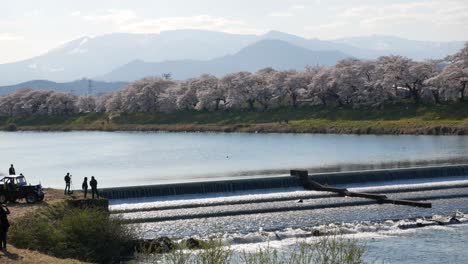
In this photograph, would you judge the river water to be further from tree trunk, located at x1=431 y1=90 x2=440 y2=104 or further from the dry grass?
tree trunk, located at x1=431 y1=90 x2=440 y2=104

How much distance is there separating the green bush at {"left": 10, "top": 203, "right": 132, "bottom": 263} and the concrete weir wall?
10148 mm

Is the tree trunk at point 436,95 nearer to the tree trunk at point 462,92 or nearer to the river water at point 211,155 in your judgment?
the tree trunk at point 462,92

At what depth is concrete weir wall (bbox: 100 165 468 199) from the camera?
3291cm

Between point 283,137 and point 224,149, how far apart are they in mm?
13274

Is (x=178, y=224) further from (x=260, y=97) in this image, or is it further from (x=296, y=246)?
(x=260, y=97)

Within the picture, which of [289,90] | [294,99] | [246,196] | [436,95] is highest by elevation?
[289,90]

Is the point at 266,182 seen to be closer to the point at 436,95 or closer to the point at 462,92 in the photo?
the point at 462,92

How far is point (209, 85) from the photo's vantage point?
103 m

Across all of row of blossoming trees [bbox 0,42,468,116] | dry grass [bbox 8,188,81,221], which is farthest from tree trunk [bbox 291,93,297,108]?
dry grass [bbox 8,188,81,221]

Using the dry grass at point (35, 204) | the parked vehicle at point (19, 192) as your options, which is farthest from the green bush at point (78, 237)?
the parked vehicle at point (19, 192)

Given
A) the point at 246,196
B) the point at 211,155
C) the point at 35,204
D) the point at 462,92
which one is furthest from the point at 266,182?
the point at 462,92

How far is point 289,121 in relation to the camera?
84.6m

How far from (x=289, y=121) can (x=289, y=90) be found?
1075 cm

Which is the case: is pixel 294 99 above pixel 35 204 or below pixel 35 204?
above
